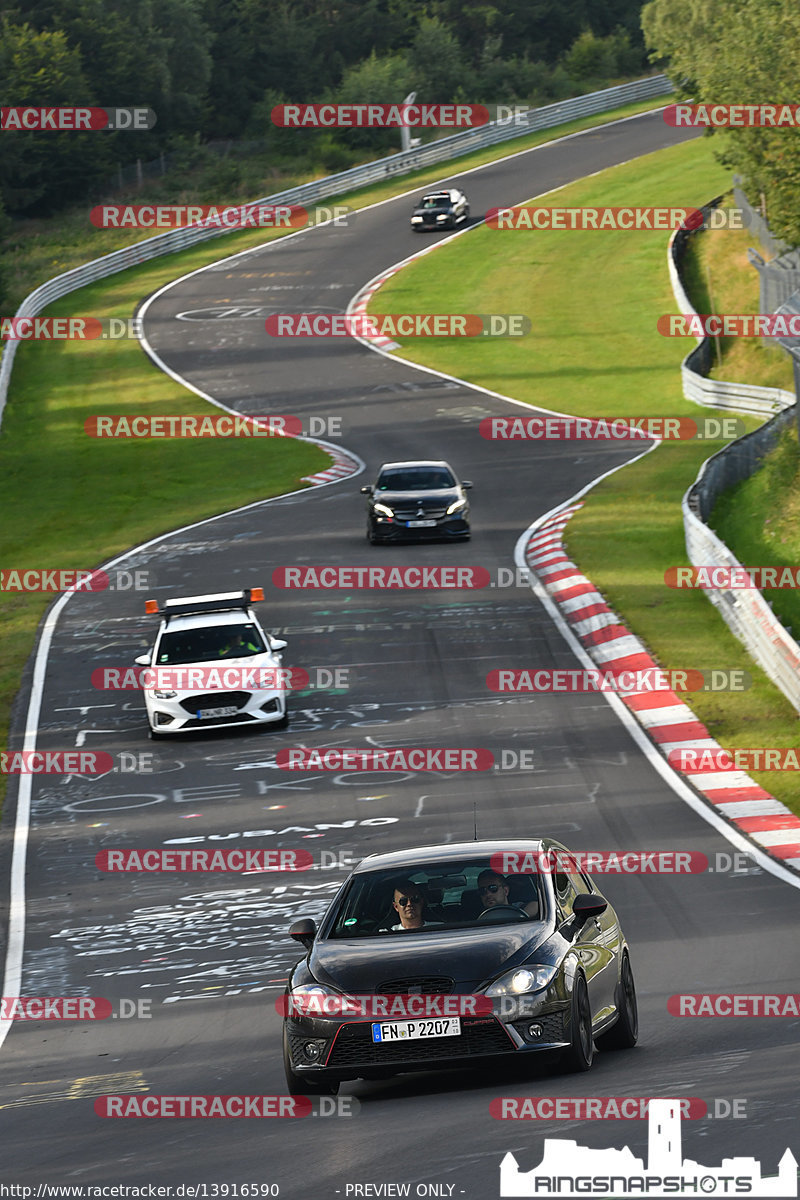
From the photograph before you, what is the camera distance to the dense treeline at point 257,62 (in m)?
85.8

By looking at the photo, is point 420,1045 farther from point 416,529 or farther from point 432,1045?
point 416,529

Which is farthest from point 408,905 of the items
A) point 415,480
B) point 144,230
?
point 144,230

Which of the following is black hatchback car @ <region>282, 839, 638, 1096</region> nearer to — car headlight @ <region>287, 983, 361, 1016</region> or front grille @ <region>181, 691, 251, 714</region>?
car headlight @ <region>287, 983, 361, 1016</region>

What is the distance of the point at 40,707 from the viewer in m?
24.7

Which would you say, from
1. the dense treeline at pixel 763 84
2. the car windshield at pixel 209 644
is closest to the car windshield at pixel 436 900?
the car windshield at pixel 209 644

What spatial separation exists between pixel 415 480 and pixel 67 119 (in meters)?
57.5

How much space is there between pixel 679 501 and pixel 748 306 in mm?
21050

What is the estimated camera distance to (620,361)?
5241 cm

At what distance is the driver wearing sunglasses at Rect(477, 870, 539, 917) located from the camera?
32.9 ft

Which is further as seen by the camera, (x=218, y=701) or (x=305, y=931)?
(x=218, y=701)

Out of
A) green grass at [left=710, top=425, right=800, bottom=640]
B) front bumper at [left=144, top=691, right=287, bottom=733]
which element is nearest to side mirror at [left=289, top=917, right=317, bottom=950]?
front bumper at [left=144, top=691, right=287, bottom=733]

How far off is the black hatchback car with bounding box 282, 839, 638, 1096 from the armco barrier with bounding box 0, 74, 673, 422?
47.5 metres

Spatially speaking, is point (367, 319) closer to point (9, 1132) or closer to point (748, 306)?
point (748, 306)

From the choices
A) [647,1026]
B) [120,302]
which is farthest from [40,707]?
[120,302]
